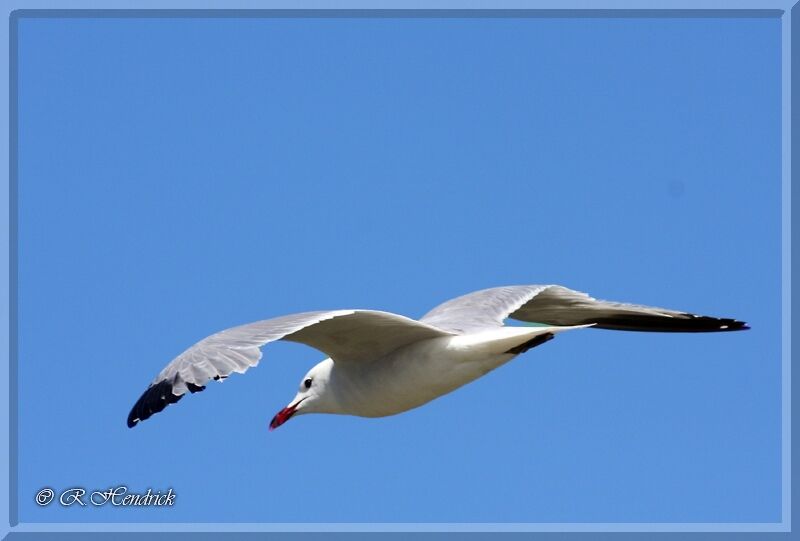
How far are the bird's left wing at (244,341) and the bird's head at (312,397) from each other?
2.26 ft

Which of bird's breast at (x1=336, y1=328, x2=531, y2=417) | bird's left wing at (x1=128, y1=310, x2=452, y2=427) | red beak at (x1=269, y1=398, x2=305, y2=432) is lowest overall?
red beak at (x1=269, y1=398, x2=305, y2=432)

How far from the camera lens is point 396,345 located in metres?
7.23

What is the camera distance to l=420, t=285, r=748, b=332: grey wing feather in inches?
319

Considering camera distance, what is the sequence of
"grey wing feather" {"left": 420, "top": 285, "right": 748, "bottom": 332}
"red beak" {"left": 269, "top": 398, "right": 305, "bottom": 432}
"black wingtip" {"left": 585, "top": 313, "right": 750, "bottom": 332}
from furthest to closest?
"black wingtip" {"left": 585, "top": 313, "right": 750, "bottom": 332}, "grey wing feather" {"left": 420, "top": 285, "right": 748, "bottom": 332}, "red beak" {"left": 269, "top": 398, "right": 305, "bottom": 432}

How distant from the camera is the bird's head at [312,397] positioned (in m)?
7.77

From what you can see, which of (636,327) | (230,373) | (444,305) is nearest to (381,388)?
(444,305)

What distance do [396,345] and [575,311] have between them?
1.81 metres

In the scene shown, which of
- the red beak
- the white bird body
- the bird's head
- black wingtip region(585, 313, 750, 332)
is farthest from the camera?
black wingtip region(585, 313, 750, 332)

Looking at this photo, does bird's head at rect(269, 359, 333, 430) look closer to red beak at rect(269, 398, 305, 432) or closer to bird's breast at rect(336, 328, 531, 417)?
red beak at rect(269, 398, 305, 432)

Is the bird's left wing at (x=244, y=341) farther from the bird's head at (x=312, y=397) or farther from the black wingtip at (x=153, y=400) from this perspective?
the bird's head at (x=312, y=397)

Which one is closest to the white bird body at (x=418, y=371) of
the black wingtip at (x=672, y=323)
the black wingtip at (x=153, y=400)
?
the black wingtip at (x=153, y=400)

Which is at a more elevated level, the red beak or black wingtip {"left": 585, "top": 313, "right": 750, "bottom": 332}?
black wingtip {"left": 585, "top": 313, "right": 750, "bottom": 332}

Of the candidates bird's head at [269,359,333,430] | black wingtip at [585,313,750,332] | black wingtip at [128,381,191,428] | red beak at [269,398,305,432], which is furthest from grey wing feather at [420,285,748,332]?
black wingtip at [128,381,191,428]

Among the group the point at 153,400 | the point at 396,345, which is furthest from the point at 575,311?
the point at 153,400
